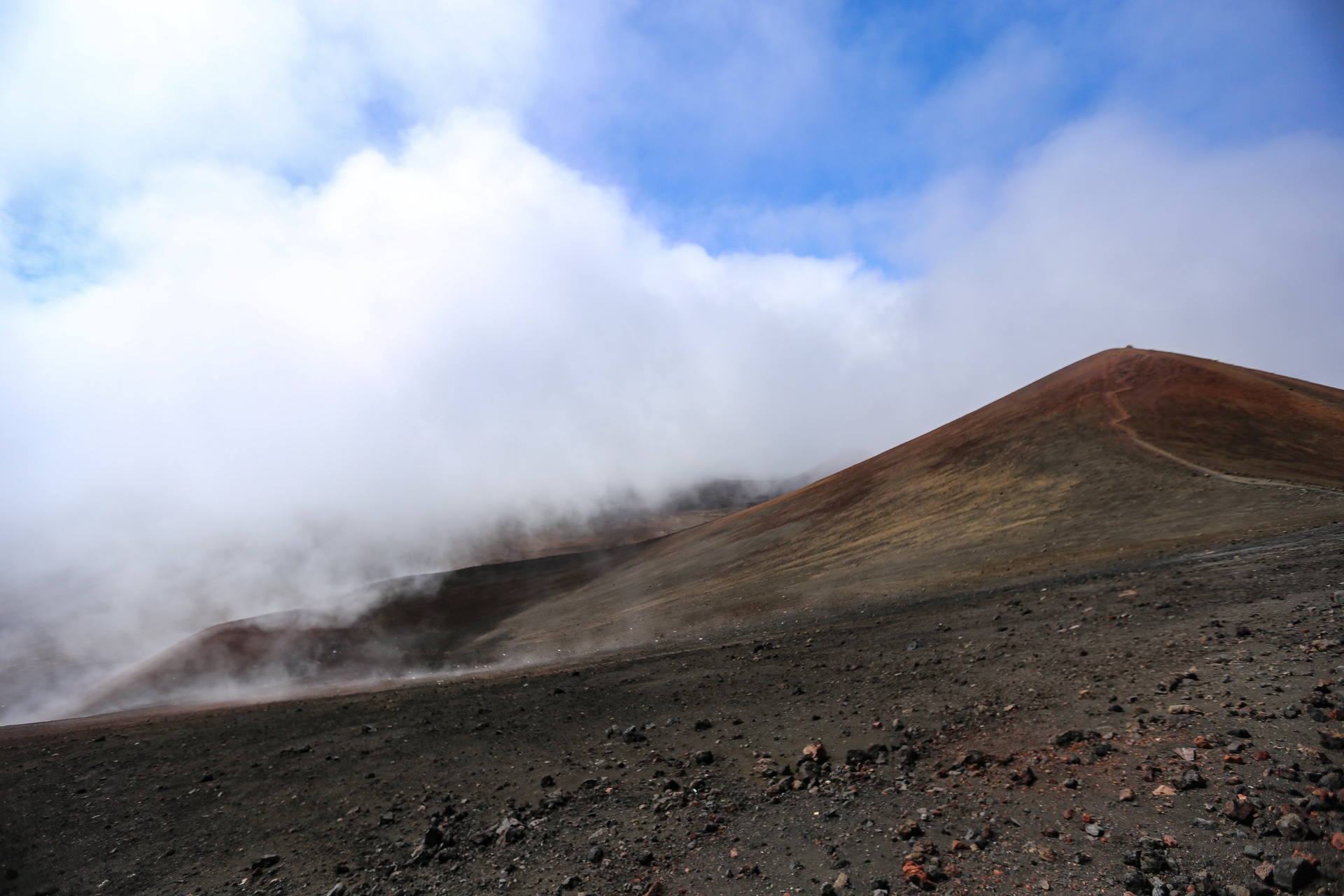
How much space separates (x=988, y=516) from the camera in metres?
17.9

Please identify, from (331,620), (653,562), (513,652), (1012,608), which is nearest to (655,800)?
(1012,608)

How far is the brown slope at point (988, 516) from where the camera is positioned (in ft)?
45.2

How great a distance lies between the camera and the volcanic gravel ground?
4.60 meters

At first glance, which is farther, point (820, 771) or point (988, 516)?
point (988, 516)

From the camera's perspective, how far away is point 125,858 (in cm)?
696

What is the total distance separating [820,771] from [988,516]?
1400 cm

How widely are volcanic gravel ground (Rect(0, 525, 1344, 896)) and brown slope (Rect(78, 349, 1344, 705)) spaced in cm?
298

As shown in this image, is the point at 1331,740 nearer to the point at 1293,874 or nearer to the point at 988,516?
the point at 1293,874

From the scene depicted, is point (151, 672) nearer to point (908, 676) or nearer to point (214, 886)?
point (214, 886)

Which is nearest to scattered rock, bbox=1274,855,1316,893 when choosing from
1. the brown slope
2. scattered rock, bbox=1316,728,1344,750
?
scattered rock, bbox=1316,728,1344,750

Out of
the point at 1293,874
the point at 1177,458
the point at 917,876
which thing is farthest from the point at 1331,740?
the point at 1177,458

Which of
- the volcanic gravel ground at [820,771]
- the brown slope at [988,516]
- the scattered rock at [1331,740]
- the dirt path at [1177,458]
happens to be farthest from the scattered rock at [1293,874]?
the dirt path at [1177,458]

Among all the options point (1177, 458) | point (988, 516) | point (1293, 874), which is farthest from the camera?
point (988, 516)

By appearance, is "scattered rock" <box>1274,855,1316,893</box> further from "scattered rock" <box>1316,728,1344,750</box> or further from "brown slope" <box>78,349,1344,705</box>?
"brown slope" <box>78,349,1344,705</box>
